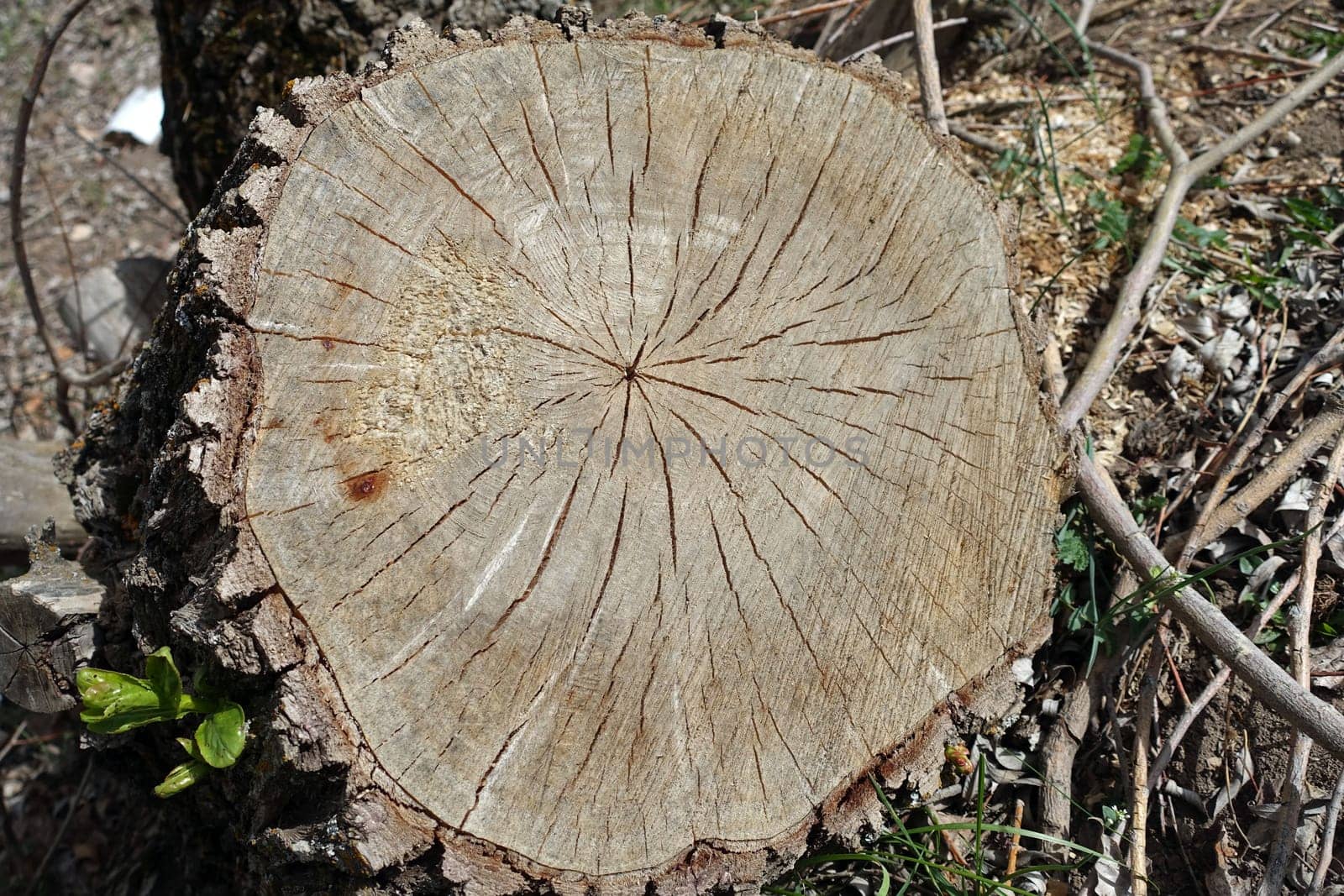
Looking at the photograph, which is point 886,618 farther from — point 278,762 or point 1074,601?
point 278,762

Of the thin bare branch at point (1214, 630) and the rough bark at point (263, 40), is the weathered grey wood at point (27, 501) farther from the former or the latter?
the thin bare branch at point (1214, 630)

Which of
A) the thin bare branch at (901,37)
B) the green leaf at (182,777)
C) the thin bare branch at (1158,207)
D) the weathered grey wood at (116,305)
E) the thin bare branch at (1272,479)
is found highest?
the thin bare branch at (901,37)

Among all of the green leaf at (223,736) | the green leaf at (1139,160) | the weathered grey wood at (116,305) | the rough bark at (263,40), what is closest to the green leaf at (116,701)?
the green leaf at (223,736)

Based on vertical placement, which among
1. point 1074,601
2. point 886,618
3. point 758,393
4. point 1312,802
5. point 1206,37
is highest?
point 1206,37

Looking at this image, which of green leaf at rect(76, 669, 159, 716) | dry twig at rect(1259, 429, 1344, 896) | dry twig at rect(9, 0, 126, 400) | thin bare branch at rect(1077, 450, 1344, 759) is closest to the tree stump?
green leaf at rect(76, 669, 159, 716)

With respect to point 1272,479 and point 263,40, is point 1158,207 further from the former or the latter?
point 263,40

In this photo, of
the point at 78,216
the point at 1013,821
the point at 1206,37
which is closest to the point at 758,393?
the point at 1013,821

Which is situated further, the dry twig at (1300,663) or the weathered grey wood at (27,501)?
the weathered grey wood at (27,501)
